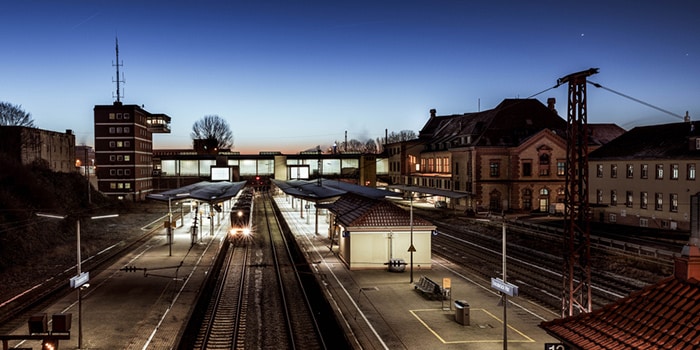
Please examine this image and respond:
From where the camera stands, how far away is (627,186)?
157 feet

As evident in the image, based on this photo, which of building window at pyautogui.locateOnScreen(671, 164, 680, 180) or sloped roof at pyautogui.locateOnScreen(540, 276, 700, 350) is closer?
sloped roof at pyautogui.locateOnScreen(540, 276, 700, 350)

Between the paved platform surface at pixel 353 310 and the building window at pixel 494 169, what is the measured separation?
109 ft

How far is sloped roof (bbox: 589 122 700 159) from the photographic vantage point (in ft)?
138

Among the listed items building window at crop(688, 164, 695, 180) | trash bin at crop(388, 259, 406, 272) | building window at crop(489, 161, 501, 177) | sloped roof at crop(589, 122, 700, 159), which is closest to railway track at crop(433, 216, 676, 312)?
trash bin at crop(388, 259, 406, 272)

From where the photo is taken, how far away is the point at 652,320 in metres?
9.38

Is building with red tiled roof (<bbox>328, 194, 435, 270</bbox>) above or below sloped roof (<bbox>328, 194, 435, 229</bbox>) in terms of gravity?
below

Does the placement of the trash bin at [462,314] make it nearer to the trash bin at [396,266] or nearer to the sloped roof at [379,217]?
the trash bin at [396,266]

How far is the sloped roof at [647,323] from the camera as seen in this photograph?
345 inches

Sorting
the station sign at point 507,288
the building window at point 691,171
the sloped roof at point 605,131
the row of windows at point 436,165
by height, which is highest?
the sloped roof at point 605,131

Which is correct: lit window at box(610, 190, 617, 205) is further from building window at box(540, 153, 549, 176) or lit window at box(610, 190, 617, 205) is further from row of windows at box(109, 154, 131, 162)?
row of windows at box(109, 154, 131, 162)

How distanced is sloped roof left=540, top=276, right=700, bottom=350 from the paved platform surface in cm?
840

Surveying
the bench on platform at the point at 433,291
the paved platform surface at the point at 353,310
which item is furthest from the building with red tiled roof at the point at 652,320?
the bench on platform at the point at 433,291

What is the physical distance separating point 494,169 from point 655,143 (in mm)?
21497

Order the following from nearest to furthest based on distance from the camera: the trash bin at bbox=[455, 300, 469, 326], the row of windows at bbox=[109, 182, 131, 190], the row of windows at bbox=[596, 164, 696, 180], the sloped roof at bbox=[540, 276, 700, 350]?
the sloped roof at bbox=[540, 276, 700, 350] < the trash bin at bbox=[455, 300, 469, 326] < the row of windows at bbox=[596, 164, 696, 180] < the row of windows at bbox=[109, 182, 131, 190]
